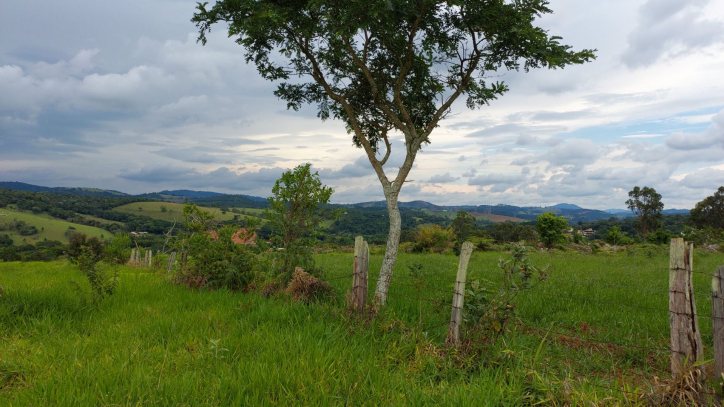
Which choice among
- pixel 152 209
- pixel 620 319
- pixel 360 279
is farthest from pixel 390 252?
pixel 152 209

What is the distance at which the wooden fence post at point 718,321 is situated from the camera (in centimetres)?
390

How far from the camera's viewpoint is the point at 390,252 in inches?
296

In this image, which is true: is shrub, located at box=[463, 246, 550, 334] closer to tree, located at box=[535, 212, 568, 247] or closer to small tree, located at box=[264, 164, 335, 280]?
small tree, located at box=[264, 164, 335, 280]

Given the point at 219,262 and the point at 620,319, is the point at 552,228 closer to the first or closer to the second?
the point at 620,319

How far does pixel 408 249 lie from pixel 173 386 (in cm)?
2351

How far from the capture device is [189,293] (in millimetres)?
7801

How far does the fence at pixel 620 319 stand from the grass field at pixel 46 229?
8661 cm

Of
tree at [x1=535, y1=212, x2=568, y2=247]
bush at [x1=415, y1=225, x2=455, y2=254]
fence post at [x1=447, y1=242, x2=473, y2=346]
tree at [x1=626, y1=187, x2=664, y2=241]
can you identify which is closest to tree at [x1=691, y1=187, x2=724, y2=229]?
tree at [x1=626, y1=187, x2=664, y2=241]

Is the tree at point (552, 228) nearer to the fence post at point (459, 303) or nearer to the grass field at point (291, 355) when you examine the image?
the grass field at point (291, 355)

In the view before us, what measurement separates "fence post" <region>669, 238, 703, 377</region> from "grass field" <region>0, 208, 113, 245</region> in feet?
295

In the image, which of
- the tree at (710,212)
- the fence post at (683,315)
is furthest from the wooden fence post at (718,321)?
the tree at (710,212)

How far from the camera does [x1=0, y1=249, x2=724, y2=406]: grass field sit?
376 centimetres

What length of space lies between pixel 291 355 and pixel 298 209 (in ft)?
13.7

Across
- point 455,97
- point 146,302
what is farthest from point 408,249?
point 146,302
